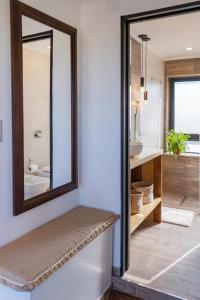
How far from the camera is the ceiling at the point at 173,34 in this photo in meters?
3.08

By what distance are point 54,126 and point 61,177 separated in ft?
1.31

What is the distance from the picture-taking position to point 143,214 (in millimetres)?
3000

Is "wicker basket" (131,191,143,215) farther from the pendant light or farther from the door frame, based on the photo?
the pendant light

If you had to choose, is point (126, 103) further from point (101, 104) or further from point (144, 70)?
point (144, 70)

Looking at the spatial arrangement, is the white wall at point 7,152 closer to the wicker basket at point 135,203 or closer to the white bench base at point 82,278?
the white bench base at point 82,278

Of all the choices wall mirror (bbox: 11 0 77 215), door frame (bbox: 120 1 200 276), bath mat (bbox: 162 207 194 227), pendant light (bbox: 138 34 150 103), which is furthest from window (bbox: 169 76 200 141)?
wall mirror (bbox: 11 0 77 215)

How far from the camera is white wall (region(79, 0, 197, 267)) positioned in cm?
224

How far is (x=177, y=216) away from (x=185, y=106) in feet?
7.15

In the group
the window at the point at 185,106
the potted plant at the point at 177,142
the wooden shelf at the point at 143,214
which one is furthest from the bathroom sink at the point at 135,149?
the window at the point at 185,106

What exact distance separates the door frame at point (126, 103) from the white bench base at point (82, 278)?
0.15 m

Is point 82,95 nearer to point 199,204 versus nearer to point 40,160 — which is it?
point 40,160

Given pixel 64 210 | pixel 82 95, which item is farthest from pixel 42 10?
pixel 64 210

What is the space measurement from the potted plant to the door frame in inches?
109

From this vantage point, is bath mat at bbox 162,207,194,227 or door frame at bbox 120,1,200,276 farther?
bath mat at bbox 162,207,194,227
